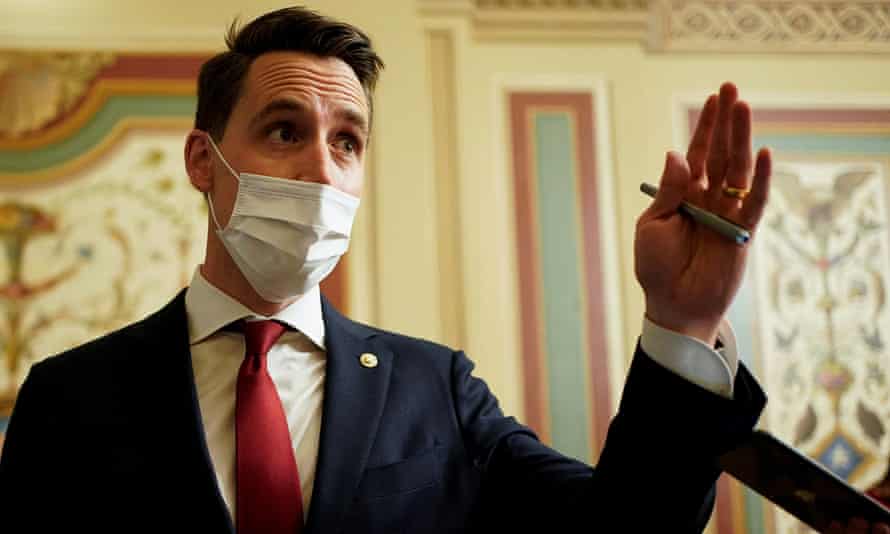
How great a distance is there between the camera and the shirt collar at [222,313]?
4.69 ft

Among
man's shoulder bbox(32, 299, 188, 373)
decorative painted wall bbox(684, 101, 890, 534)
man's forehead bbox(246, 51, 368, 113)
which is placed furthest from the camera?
decorative painted wall bbox(684, 101, 890, 534)

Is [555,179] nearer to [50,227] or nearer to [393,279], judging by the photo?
[393,279]

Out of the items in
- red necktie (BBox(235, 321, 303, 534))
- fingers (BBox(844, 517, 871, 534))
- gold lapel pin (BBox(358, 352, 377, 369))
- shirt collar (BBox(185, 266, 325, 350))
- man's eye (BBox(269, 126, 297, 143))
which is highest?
man's eye (BBox(269, 126, 297, 143))

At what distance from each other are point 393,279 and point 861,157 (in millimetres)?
1598

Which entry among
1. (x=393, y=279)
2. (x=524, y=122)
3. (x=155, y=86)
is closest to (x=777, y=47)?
(x=524, y=122)

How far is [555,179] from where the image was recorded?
3.07m

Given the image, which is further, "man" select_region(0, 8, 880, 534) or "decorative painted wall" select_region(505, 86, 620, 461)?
"decorative painted wall" select_region(505, 86, 620, 461)

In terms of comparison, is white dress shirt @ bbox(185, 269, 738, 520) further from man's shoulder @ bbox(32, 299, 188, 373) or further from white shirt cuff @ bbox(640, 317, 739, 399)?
white shirt cuff @ bbox(640, 317, 739, 399)

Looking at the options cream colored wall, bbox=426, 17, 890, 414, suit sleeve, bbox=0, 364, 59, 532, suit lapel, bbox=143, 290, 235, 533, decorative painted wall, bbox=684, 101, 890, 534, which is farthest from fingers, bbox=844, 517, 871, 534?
decorative painted wall, bbox=684, 101, 890, 534

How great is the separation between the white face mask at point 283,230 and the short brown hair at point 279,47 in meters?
0.16

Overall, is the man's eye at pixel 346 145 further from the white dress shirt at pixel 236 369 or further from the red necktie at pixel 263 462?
the red necktie at pixel 263 462

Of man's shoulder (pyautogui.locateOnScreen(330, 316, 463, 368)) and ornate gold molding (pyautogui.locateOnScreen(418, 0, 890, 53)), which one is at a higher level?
ornate gold molding (pyautogui.locateOnScreen(418, 0, 890, 53))

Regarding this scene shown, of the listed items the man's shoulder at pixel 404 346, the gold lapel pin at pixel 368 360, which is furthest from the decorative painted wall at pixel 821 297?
the gold lapel pin at pixel 368 360

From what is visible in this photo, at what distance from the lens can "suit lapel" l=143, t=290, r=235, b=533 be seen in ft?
4.00
